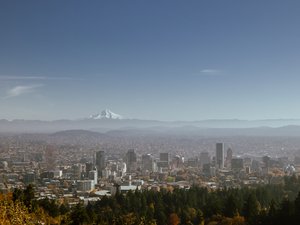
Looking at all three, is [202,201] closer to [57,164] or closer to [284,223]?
[284,223]

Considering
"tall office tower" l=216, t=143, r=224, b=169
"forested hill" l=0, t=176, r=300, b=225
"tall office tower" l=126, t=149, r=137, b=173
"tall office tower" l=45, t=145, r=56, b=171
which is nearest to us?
"forested hill" l=0, t=176, r=300, b=225

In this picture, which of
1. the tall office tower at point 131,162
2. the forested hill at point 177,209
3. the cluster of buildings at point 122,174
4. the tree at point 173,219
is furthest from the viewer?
the tall office tower at point 131,162

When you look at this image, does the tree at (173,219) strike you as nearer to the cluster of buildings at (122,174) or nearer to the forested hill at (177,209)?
the forested hill at (177,209)

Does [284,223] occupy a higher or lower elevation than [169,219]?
higher

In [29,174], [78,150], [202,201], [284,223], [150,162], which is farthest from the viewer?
[78,150]

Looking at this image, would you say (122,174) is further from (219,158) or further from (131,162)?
(219,158)

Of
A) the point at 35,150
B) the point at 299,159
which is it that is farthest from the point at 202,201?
the point at 299,159

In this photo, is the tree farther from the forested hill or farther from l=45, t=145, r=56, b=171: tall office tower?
l=45, t=145, r=56, b=171: tall office tower

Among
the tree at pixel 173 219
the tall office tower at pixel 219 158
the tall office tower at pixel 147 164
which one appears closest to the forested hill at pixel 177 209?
the tree at pixel 173 219

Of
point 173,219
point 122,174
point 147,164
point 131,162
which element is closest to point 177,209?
point 173,219

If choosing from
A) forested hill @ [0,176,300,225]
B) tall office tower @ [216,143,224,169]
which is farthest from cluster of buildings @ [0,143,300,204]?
forested hill @ [0,176,300,225]

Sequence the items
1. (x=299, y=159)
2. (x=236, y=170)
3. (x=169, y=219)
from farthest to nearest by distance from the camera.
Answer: (x=299, y=159) → (x=236, y=170) → (x=169, y=219)
